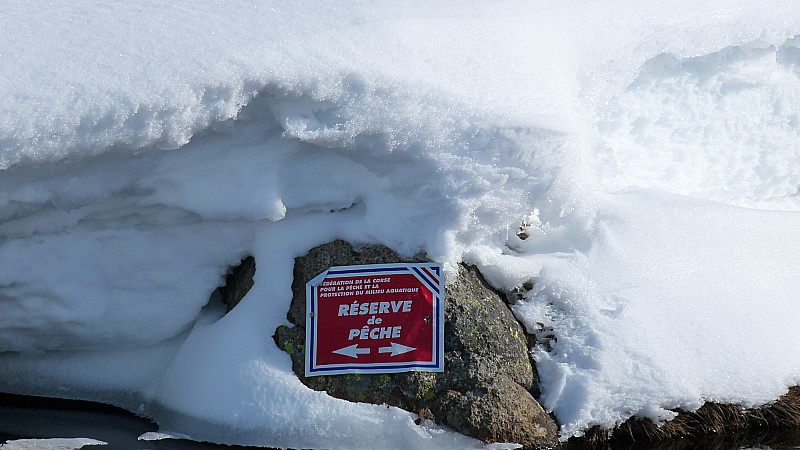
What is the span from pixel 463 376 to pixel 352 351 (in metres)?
0.40

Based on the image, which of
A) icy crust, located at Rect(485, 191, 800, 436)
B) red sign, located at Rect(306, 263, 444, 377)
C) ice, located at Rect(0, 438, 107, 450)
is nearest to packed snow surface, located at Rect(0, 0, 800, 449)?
icy crust, located at Rect(485, 191, 800, 436)

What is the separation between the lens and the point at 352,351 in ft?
10.4

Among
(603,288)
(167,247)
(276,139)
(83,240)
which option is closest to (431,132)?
(276,139)

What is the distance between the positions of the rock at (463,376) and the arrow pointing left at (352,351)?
0.08 meters

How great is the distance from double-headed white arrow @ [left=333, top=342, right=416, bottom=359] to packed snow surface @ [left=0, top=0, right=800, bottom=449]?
7.9 inches

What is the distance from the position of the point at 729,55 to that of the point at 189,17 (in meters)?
2.47

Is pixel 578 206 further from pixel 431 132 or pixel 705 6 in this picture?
pixel 705 6

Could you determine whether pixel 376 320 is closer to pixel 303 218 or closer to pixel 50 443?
pixel 303 218

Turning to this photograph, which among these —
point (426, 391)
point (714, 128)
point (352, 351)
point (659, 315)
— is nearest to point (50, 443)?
point (352, 351)

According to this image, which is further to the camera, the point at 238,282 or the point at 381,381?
the point at 238,282

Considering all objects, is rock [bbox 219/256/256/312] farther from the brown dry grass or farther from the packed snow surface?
the brown dry grass

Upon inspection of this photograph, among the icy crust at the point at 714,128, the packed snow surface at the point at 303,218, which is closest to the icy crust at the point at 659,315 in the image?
the packed snow surface at the point at 303,218

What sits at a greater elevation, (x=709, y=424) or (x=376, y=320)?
(x=376, y=320)

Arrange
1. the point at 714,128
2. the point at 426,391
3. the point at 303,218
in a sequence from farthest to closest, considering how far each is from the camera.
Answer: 1. the point at 714,128
2. the point at 303,218
3. the point at 426,391
